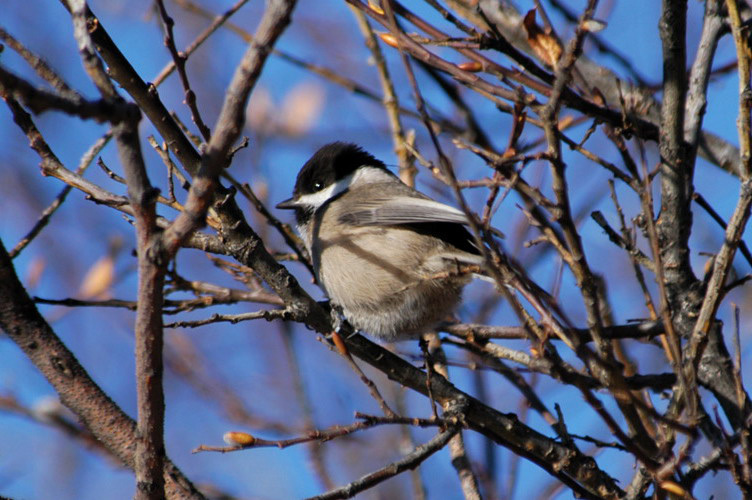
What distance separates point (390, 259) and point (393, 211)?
0.25 metres

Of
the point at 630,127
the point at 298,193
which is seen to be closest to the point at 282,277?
the point at 630,127

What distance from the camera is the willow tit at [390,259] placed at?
10.9 ft

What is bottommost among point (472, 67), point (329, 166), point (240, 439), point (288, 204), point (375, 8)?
point (240, 439)

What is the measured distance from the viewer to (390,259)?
339 cm

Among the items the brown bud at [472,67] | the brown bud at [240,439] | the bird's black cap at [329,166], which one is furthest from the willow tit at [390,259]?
the brown bud at [240,439]

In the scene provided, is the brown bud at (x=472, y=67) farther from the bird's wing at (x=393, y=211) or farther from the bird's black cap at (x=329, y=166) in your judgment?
the bird's black cap at (x=329, y=166)

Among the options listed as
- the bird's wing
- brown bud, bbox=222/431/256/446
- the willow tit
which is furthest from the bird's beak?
brown bud, bbox=222/431/256/446

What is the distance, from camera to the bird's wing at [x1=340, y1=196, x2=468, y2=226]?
3318mm

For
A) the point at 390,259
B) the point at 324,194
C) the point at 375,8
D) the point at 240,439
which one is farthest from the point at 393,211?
the point at 240,439

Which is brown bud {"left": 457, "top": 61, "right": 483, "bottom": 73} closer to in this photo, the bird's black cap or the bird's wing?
the bird's wing

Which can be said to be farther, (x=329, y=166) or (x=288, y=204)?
(x=329, y=166)

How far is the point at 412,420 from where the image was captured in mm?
2064

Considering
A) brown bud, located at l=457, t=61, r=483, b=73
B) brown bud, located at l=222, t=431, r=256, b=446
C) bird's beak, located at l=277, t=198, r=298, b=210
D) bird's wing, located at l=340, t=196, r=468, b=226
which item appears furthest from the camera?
bird's beak, located at l=277, t=198, r=298, b=210

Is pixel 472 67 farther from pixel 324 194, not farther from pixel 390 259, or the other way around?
pixel 324 194
